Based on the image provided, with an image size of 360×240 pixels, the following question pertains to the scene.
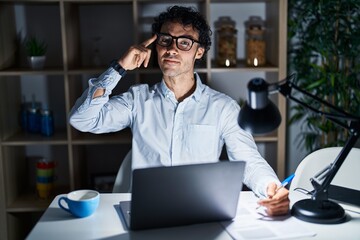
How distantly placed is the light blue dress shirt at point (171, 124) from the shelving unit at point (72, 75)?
1.44 feet

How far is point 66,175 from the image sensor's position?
3439mm

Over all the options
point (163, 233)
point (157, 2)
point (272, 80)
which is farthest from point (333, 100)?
point (163, 233)

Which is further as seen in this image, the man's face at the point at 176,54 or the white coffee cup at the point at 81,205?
the man's face at the point at 176,54

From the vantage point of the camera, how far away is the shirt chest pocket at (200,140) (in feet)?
8.21

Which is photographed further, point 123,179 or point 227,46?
point 227,46

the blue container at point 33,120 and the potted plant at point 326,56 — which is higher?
the potted plant at point 326,56

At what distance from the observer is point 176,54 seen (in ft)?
7.92

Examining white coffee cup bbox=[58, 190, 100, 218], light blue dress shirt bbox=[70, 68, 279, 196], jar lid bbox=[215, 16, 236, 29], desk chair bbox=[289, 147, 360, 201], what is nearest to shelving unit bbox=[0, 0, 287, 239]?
jar lid bbox=[215, 16, 236, 29]

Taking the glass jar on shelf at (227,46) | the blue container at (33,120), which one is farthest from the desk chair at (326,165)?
the blue container at (33,120)

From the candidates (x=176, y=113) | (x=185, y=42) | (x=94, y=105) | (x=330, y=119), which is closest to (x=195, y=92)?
(x=176, y=113)

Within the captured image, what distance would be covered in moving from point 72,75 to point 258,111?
169 centimetres

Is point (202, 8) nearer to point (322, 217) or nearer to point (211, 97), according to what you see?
point (211, 97)

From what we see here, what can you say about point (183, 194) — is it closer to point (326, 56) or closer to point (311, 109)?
point (311, 109)

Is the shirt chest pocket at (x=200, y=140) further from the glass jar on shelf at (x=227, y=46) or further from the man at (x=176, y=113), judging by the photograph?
the glass jar on shelf at (x=227, y=46)
